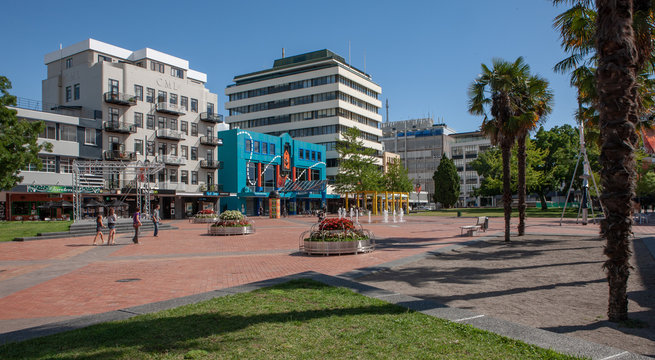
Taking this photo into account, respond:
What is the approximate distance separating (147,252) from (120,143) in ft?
108

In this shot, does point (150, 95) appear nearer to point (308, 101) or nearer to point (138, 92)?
point (138, 92)

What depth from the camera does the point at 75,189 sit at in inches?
1220

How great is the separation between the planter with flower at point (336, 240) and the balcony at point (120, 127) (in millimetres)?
36194

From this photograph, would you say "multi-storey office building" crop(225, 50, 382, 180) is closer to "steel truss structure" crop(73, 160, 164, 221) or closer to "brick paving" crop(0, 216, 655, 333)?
"steel truss structure" crop(73, 160, 164, 221)

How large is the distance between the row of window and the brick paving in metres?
59.4

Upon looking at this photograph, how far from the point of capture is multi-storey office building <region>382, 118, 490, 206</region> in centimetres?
10856

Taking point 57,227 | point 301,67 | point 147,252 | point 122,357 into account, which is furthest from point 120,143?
point 122,357

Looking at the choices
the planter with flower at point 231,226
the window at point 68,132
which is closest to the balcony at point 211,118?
the window at point 68,132

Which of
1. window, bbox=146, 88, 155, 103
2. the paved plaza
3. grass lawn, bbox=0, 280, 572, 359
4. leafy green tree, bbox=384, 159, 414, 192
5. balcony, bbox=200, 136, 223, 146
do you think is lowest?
the paved plaza

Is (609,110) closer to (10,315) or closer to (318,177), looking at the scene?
(10,315)

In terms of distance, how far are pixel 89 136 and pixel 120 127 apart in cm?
321

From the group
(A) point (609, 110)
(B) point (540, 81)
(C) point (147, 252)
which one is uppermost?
(B) point (540, 81)

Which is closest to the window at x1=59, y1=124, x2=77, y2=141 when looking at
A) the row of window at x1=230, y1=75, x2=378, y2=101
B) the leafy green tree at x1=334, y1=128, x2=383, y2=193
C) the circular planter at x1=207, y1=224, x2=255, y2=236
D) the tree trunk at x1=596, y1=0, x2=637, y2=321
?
the circular planter at x1=207, y1=224, x2=255, y2=236

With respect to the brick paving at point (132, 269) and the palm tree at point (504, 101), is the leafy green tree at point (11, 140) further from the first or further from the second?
the palm tree at point (504, 101)
